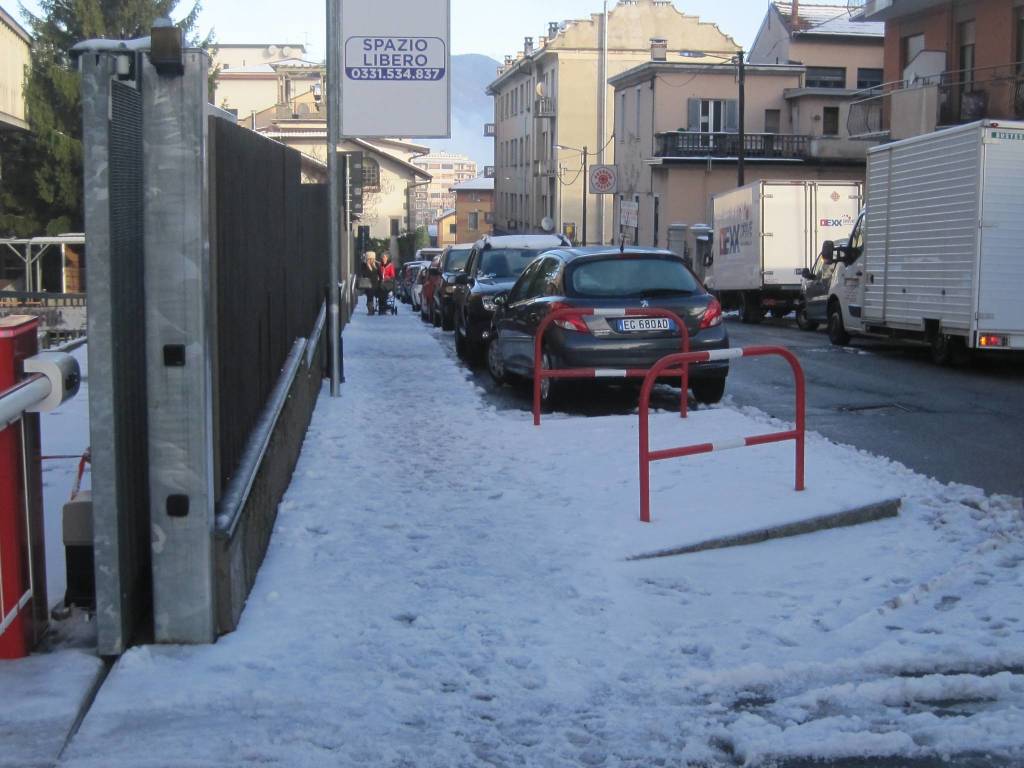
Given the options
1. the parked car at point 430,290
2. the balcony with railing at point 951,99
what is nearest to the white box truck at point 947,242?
the parked car at point 430,290

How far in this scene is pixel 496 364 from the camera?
14.7m

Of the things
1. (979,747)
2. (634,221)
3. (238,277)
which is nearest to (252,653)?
(238,277)

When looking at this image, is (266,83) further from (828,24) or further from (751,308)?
(751,308)

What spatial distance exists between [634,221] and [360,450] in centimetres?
2047

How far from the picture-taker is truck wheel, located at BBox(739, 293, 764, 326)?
3059cm

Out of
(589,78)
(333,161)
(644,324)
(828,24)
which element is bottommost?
(644,324)

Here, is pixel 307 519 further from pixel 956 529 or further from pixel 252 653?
pixel 956 529

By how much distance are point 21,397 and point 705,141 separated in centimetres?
5191

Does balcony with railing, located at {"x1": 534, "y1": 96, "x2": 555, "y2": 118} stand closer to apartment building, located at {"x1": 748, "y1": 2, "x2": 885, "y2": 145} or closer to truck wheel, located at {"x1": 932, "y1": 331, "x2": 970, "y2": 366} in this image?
apartment building, located at {"x1": 748, "y1": 2, "x2": 885, "y2": 145}

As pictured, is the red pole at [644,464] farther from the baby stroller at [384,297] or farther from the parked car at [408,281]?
the parked car at [408,281]

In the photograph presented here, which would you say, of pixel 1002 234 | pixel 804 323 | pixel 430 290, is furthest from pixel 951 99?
pixel 1002 234

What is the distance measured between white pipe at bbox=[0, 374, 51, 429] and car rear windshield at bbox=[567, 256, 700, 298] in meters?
7.79

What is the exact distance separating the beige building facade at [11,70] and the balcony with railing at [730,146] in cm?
3344

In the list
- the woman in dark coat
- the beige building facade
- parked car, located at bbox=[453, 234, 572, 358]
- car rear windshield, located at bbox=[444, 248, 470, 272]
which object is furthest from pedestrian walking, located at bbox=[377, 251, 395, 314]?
parked car, located at bbox=[453, 234, 572, 358]
